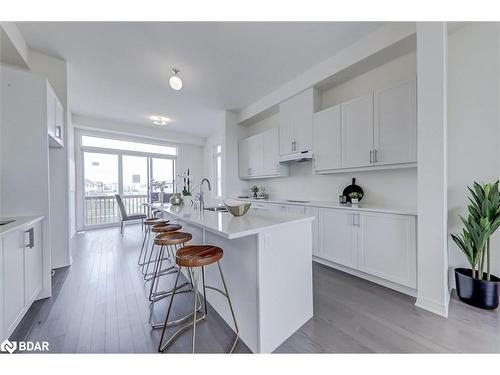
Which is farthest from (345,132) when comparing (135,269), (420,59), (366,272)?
(135,269)

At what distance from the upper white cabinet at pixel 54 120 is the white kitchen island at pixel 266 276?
1.90m

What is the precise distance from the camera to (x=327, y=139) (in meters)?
2.88

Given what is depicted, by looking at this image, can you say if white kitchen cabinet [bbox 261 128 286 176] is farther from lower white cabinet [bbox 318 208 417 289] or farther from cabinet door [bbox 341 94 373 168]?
lower white cabinet [bbox 318 208 417 289]

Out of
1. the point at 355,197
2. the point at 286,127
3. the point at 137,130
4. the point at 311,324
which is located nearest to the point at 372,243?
the point at 355,197

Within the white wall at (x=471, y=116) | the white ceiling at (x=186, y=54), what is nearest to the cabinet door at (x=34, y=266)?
the white ceiling at (x=186, y=54)

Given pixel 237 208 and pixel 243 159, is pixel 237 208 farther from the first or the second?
pixel 243 159

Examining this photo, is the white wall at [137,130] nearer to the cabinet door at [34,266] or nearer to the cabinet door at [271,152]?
the cabinet door at [271,152]

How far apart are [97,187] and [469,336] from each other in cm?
714

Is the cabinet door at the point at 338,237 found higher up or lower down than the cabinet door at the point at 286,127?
lower down

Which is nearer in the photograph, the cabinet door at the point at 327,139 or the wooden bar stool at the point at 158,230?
the wooden bar stool at the point at 158,230

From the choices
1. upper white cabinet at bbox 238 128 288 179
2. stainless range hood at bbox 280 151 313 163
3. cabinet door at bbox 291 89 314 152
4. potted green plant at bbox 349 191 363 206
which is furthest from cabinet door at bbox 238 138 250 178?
potted green plant at bbox 349 191 363 206

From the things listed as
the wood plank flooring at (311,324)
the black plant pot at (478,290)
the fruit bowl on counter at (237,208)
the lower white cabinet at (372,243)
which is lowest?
the wood plank flooring at (311,324)

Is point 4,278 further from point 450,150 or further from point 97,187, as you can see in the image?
point 97,187

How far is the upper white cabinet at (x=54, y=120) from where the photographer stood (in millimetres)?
2068
